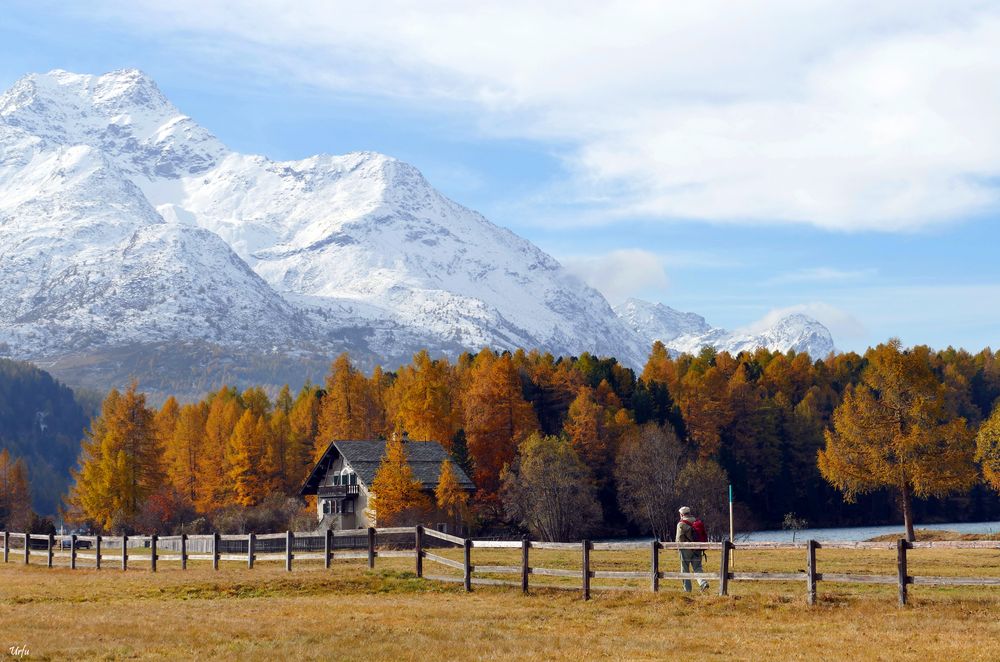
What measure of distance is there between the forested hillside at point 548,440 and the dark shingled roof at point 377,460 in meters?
5.66

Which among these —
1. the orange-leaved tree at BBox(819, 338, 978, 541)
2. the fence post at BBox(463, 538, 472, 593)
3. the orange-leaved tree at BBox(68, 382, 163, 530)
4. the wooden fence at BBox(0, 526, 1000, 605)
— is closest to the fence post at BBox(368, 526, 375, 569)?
the wooden fence at BBox(0, 526, 1000, 605)

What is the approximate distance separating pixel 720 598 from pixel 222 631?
1123 centimetres

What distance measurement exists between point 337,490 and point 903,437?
154ft

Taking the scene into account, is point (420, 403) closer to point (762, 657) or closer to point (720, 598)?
point (720, 598)

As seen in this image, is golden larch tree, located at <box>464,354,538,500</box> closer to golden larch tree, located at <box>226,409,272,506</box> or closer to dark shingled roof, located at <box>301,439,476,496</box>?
dark shingled roof, located at <box>301,439,476,496</box>

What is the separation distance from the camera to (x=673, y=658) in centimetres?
2134

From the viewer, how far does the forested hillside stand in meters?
99.1

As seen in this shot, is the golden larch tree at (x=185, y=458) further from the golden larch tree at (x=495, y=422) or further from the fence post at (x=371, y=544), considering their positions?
the fence post at (x=371, y=544)

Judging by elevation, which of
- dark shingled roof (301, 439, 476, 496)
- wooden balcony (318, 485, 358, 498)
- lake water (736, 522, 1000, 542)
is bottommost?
lake water (736, 522, 1000, 542)

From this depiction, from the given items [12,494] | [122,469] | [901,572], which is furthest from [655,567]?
[12,494]

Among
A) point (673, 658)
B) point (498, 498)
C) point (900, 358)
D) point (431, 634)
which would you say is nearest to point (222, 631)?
point (431, 634)

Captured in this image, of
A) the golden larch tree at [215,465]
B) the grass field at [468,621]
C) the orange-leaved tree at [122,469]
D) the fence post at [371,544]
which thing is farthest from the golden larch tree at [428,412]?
the grass field at [468,621]

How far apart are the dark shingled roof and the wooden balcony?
61.8 inches

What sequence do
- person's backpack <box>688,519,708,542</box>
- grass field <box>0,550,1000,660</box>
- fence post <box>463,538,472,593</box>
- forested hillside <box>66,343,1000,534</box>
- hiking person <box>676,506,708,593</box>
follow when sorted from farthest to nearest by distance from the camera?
1. forested hillside <box>66,343,1000,534</box>
2. fence post <box>463,538,472,593</box>
3. person's backpack <box>688,519,708,542</box>
4. hiking person <box>676,506,708,593</box>
5. grass field <box>0,550,1000,660</box>
